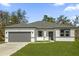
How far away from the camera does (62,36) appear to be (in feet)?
122

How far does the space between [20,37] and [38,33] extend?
380 cm

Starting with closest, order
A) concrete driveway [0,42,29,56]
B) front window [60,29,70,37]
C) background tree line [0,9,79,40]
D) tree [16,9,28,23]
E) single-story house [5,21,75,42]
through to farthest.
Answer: concrete driveway [0,42,29,56] < single-story house [5,21,75,42] < front window [60,29,70,37] < background tree line [0,9,79,40] < tree [16,9,28,23]

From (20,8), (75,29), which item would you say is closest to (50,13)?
(20,8)

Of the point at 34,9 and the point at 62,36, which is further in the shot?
the point at 34,9

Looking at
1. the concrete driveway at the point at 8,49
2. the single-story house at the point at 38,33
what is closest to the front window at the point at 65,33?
the single-story house at the point at 38,33

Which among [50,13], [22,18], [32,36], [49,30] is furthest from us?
[22,18]

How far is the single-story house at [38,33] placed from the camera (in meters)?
36.1

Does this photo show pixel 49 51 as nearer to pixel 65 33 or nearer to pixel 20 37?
pixel 20 37

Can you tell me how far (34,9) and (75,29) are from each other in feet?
29.6

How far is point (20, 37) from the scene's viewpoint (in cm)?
3606

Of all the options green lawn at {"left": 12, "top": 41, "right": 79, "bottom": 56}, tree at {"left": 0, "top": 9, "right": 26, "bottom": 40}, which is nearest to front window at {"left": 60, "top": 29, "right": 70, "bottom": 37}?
tree at {"left": 0, "top": 9, "right": 26, "bottom": 40}

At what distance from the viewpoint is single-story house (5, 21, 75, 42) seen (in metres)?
36.1

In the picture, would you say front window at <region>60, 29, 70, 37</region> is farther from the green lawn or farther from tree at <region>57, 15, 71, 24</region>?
the green lawn

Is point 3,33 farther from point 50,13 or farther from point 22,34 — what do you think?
point 50,13
